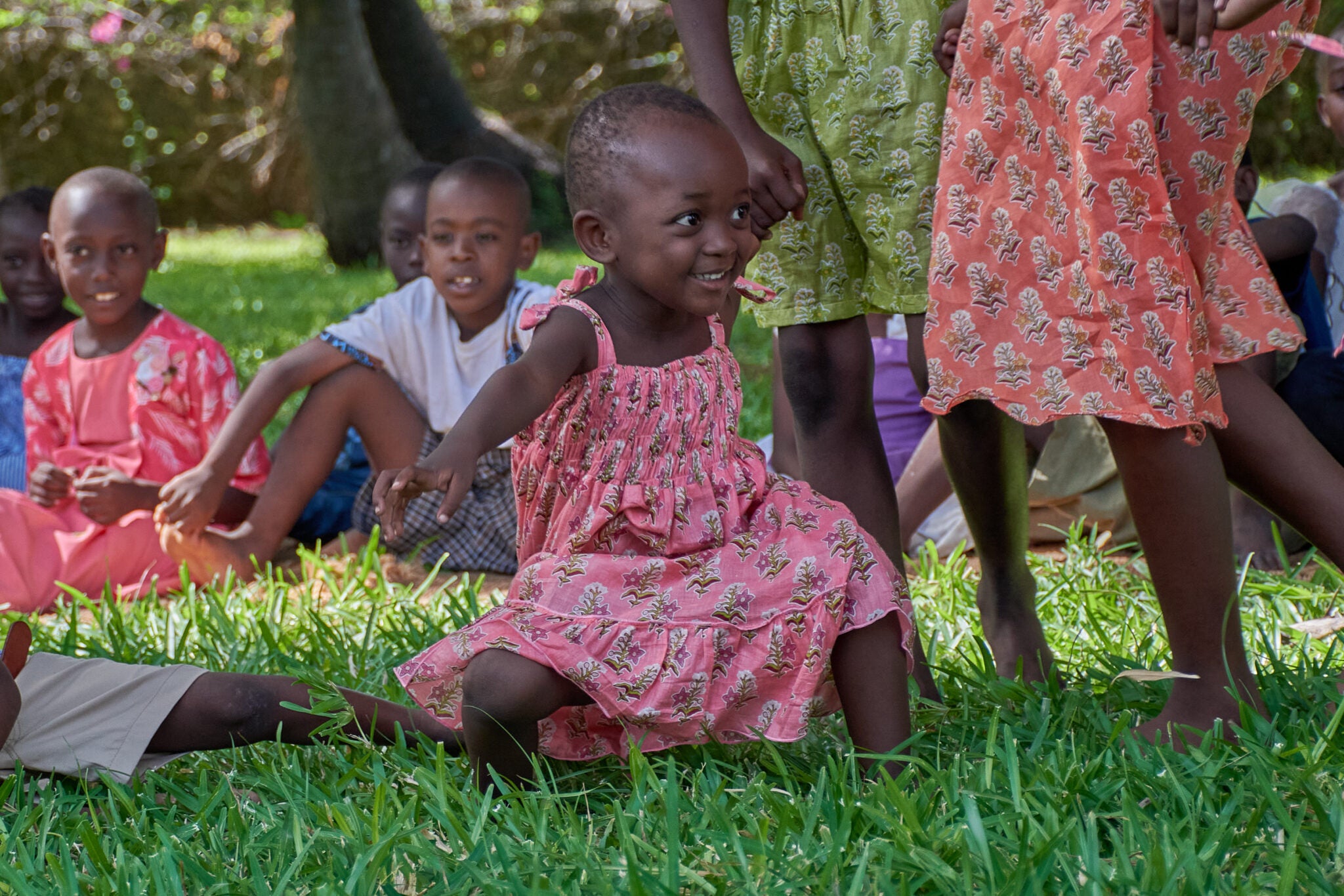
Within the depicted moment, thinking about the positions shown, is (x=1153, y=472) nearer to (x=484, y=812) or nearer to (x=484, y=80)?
(x=484, y=812)

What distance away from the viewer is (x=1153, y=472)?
6.47ft

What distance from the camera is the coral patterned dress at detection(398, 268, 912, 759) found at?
1.90 metres

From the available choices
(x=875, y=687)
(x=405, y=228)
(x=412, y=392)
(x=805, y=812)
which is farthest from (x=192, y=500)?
(x=805, y=812)

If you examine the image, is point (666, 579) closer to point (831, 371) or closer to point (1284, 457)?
point (831, 371)

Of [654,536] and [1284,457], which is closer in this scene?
[654,536]

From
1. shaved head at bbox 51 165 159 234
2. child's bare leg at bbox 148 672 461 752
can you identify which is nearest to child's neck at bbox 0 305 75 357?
shaved head at bbox 51 165 159 234

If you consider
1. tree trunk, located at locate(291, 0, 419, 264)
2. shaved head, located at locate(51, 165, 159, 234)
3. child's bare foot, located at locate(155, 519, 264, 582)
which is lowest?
child's bare foot, located at locate(155, 519, 264, 582)

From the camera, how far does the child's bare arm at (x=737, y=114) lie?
2162 millimetres

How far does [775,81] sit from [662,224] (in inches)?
19.7

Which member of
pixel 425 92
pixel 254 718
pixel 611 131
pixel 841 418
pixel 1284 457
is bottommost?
pixel 254 718

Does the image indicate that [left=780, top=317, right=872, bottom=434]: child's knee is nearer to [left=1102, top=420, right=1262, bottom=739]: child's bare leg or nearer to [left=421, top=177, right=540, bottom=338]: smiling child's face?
[left=1102, top=420, right=1262, bottom=739]: child's bare leg

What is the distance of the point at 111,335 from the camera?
392cm

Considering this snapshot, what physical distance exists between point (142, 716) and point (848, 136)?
4.64 ft

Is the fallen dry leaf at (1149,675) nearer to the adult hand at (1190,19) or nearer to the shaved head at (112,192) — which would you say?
the adult hand at (1190,19)
